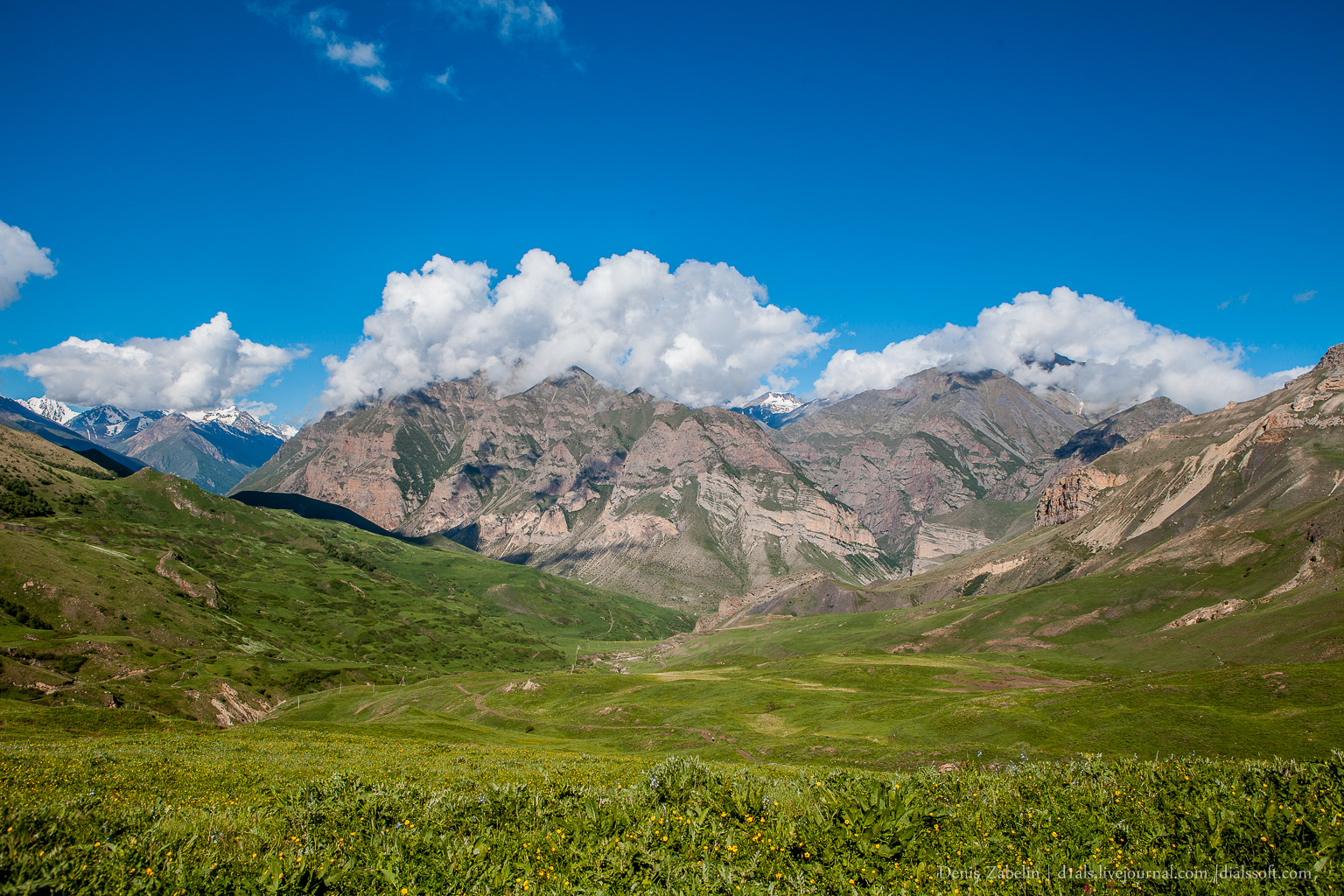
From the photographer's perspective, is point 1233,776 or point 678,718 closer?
point 1233,776

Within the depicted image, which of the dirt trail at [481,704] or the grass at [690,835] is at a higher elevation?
the grass at [690,835]

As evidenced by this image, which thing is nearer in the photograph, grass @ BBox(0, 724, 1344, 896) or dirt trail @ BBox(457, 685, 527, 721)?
grass @ BBox(0, 724, 1344, 896)

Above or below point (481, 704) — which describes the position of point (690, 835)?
above

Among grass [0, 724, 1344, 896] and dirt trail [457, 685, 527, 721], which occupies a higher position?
grass [0, 724, 1344, 896]

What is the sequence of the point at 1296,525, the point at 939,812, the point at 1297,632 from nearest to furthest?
the point at 939,812, the point at 1297,632, the point at 1296,525

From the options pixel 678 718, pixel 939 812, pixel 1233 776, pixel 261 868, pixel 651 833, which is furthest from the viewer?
pixel 678 718

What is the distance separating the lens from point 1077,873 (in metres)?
11.2

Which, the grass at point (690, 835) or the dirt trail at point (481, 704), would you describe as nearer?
the grass at point (690, 835)

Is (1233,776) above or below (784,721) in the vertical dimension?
above

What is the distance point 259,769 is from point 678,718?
75.7 metres

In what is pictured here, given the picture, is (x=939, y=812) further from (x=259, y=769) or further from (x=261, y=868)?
(x=259, y=769)

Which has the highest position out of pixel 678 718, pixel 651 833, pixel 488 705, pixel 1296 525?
pixel 1296 525

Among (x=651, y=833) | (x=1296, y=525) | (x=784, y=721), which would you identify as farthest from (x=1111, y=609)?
(x=651, y=833)

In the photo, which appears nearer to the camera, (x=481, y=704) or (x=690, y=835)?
(x=690, y=835)
